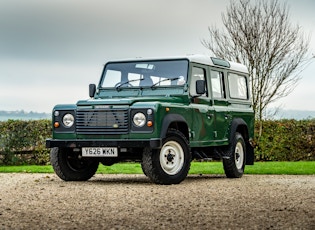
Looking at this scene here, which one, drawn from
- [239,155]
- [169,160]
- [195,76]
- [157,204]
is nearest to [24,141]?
[239,155]

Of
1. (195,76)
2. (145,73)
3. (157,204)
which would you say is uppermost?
(145,73)

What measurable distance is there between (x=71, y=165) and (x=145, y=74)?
2.29 m

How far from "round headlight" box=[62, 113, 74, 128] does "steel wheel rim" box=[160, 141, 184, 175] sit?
6.10 ft

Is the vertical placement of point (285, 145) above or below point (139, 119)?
below

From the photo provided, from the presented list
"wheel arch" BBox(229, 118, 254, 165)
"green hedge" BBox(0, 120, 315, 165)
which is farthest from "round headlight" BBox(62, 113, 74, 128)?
"green hedge" BBox(0, 120, 315, 165)

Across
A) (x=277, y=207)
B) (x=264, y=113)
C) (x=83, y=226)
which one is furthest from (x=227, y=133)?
(x=264, y=113)

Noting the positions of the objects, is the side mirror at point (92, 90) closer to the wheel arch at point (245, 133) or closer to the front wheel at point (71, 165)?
the front wheel at point (71, 165)

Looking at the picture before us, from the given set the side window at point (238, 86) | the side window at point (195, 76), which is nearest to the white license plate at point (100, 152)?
the side window at point (195, 76)

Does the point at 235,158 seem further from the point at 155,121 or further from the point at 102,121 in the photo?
the point at 102,121

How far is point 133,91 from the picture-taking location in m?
14.2

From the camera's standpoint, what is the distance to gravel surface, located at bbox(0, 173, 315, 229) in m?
8.12

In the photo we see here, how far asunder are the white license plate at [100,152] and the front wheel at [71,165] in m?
0.84

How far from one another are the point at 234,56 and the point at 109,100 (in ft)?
47.9

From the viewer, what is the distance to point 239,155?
16.0 m
